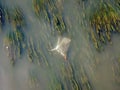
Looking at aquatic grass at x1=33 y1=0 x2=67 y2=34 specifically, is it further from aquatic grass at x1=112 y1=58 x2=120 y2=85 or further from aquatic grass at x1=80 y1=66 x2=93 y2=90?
aquatic grass at x1=112 y1=58 x2=120 y2=85

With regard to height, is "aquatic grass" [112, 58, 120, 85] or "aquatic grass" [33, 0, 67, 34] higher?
"aquatic grass" [33, 0, 67, 34]

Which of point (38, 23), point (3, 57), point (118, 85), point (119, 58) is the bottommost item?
point (118, 85)

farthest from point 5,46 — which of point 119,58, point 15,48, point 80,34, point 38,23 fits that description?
point 119,58

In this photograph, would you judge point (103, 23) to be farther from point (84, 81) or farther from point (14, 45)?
Result: point (14, 45)

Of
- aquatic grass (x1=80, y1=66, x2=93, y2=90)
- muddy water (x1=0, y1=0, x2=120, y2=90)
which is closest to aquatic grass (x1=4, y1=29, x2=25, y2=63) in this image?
muddy water (x1=0, y1=0, x2=120, y2=90)

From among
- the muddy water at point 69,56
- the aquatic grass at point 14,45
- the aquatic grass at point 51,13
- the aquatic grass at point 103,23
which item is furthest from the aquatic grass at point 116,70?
the aquatic grass at point 14,45

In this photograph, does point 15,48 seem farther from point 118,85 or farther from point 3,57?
point 118,85

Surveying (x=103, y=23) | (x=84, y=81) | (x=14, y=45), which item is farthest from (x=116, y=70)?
(x=14, y=45)
